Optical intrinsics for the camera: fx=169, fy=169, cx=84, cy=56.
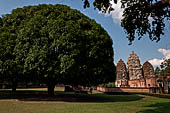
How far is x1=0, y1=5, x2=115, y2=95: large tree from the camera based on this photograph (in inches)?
670

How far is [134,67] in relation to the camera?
242 ft

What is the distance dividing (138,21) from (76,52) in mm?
7950

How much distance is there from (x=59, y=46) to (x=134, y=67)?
6160 centimetres

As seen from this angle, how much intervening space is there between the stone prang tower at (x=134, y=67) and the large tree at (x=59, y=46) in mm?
55322

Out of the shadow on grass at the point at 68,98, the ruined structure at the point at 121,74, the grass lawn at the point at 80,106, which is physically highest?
the ruined structure at the point at 121,74

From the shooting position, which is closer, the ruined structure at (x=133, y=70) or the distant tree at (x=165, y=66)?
the distant tree at (x=165, y=66)

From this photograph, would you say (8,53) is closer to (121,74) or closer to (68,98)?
(68,98)

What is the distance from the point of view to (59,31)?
1806 cm

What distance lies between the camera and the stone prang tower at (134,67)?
240ft

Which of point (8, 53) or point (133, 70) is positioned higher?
point (8, 53)

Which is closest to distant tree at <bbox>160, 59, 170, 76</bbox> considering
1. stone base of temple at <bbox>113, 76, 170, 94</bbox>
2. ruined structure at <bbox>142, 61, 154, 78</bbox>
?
stone base of temple at <bbox>113, 76, 170, 94</bbox>

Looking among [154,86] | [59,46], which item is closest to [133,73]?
[154,86]

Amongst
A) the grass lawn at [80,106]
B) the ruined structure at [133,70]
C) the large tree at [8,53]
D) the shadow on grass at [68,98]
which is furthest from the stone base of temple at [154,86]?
the large tree at [8,53]

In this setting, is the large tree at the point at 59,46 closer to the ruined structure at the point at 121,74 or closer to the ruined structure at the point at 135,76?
the ruined structure at the point at 135,76
